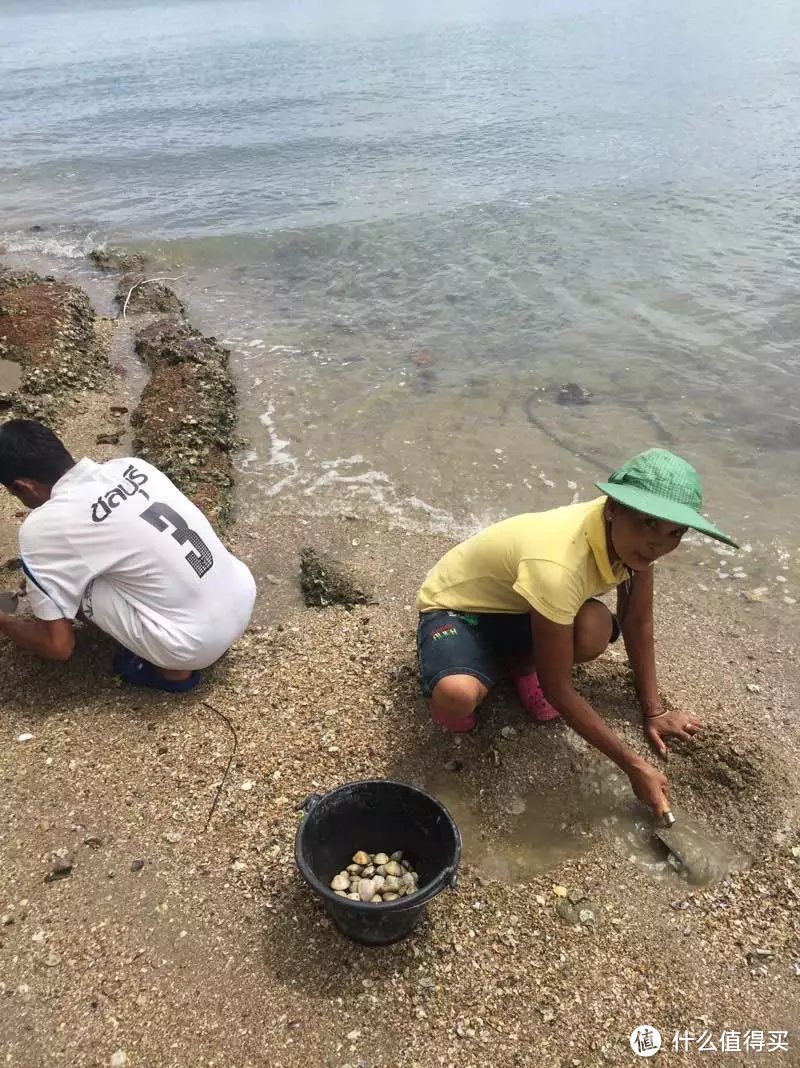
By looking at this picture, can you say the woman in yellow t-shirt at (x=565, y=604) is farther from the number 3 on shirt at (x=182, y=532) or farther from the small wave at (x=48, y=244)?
the small wave at (x=48, y=244)

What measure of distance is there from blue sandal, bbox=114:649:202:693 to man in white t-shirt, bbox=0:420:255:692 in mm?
16

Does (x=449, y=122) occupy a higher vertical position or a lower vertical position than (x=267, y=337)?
higher

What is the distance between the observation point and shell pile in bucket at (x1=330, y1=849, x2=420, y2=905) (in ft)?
7.51

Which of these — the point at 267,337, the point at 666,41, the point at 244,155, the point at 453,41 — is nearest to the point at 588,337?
the point at 267,337

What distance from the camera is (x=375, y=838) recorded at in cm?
251

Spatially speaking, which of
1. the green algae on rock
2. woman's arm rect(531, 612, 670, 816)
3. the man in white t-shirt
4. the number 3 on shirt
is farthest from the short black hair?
the green algae on rock

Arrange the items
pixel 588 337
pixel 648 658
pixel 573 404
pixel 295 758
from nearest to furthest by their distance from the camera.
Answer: pixel 295 758 < pixel 648 658 < pixel 573 404 < pixel 588 337

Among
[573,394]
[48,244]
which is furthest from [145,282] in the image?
[573,394]

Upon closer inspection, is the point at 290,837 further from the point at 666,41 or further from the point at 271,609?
the point at 666,41

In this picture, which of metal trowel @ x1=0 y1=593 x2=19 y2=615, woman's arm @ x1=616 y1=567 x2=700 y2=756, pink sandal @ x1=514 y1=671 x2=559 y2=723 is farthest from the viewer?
metal trowel @ x1=0 y1=593 x2=19 y2=615

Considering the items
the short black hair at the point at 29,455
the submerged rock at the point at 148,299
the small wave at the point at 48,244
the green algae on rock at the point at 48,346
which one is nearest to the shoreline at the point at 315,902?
the short black hair at the point at 29,455

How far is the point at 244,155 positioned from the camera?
16.5 metres

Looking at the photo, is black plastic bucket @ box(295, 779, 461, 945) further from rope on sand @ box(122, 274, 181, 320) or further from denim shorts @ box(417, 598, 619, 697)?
rope on sand @ box(122, 274, 181, 320)

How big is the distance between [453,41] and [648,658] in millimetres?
37538
